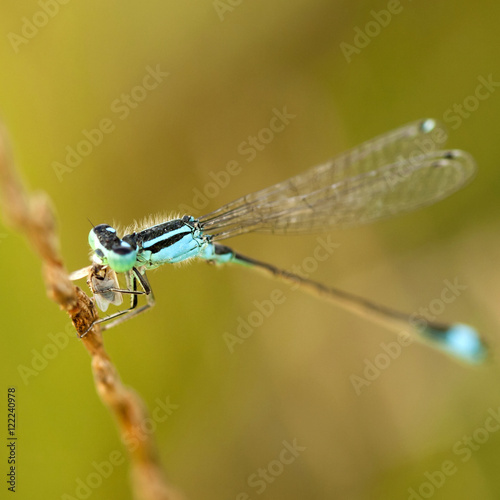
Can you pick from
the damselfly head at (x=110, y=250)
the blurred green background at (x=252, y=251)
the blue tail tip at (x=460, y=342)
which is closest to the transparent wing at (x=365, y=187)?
the blurred green background at (x=252, y=251)

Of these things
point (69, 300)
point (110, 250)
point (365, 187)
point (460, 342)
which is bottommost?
point (460, 342)

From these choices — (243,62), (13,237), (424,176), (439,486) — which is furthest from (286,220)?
(439,486)

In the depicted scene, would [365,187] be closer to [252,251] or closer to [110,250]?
[252,251]

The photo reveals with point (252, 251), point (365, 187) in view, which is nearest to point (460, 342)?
point (365, 187)

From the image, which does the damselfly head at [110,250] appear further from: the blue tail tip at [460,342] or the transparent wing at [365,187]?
the blue tail tip at [460,342]

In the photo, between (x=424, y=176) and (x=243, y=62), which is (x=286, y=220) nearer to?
(x=424, y=176)
